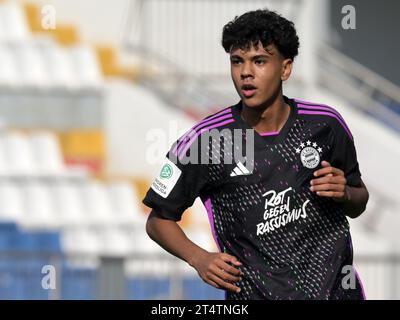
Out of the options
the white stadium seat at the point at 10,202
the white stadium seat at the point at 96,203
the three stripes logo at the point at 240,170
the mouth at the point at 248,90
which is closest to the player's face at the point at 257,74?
the mouth at the point at 248,90

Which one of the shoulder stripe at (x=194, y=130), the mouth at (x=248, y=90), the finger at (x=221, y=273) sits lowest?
the finger at (x=221, y=273)

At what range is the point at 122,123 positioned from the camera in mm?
12430

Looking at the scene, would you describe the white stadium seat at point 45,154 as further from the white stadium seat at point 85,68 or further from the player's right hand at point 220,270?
the player's right hand at point 220,270

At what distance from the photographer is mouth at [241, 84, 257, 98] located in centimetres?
429

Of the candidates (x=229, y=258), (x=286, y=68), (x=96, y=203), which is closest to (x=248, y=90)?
(x=286, y=68)

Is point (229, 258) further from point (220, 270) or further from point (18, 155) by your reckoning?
point (18, 155)

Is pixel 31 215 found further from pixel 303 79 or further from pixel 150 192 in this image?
pixel 150 192

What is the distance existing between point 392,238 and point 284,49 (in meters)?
8.45

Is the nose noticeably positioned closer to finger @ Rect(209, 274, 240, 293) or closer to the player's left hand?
the player's left hand

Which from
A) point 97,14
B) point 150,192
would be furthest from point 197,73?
point 150,192

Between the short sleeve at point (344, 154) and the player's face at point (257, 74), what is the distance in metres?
0.28

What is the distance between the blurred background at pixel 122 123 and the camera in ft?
30.3

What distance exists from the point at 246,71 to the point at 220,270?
680 millimetres

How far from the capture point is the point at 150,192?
4492mm
